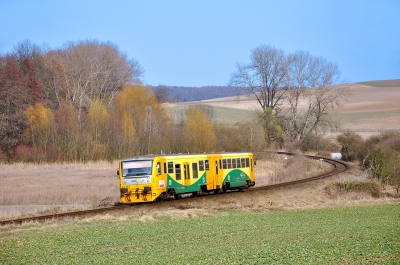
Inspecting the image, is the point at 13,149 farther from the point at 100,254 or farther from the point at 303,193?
the point at 100,254

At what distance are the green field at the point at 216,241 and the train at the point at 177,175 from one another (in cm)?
510

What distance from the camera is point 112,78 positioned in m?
78.9

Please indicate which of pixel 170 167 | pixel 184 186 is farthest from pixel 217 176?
pixel 170 167

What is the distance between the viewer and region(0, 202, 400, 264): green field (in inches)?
459

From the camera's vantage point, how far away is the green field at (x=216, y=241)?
459 inches

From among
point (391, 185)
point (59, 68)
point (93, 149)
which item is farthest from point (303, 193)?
point (59, 68)

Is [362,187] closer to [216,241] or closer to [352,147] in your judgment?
[216,241]

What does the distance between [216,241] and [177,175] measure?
1306 cm

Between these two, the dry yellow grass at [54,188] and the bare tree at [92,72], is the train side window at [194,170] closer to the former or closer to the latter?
the dry yellow grass at [54,188]

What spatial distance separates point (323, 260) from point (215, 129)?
57468 mm

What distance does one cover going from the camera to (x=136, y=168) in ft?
84.8

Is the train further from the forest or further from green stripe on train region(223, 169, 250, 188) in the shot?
the forest

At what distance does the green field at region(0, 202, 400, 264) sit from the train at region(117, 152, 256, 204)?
5.10 m

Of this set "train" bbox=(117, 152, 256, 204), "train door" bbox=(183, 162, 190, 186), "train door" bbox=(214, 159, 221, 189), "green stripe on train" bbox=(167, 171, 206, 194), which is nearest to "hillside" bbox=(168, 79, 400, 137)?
"train" bbox=(117, 152, 256, 204)
